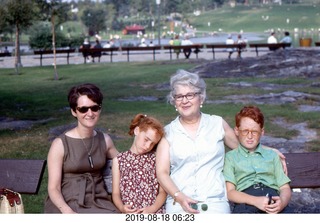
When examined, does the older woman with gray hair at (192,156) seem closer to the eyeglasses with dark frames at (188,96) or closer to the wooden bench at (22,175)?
the eyeglasses with dark frames at (188,96)

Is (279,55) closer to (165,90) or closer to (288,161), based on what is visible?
(165,90)

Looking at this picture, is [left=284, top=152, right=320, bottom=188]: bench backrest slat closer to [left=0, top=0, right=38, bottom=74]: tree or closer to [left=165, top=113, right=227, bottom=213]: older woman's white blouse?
[left=165, top=113, right=227, bottom=213]: older woman's white blouse

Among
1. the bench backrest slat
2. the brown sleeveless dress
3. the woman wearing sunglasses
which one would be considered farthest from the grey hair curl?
the bench backrest slat

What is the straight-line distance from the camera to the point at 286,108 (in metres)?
13.2

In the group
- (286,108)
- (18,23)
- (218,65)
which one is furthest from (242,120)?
(18,23)

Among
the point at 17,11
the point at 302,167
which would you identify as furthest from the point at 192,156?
the point at 17,11

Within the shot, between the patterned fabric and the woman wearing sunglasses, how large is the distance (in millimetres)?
165

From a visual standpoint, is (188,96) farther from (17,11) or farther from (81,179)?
(17,11)

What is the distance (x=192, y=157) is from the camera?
14.1 feet

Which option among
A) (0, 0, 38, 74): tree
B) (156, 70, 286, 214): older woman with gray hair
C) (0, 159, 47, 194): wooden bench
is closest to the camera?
(156, 70, 286, 214): older woman with gray hair

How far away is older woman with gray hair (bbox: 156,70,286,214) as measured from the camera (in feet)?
14.0

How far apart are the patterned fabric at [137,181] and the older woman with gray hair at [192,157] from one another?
0.11 meters

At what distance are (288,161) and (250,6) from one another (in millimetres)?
129489

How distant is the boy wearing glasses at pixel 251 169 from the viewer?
4285 mm
